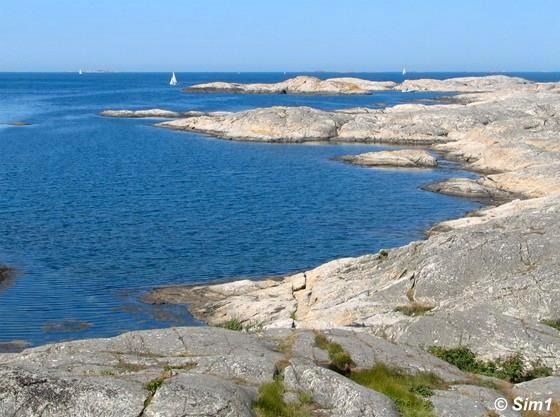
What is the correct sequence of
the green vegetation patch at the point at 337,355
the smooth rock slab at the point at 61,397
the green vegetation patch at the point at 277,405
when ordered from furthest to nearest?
the green vegetation patch at the point at 337,355, the green vegetation patch at the point at 277,405, the smooth rock slab at the point at 61,397

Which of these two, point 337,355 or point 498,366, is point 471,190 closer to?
point 498,366

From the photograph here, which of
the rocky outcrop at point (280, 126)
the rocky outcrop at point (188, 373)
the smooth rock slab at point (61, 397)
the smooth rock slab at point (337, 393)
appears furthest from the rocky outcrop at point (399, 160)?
the smooth rock slab at point (61, 397)

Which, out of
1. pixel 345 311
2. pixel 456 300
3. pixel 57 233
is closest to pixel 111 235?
pixel 57 233

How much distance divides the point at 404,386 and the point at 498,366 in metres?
4.37

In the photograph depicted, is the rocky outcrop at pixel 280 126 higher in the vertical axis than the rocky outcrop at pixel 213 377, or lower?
lower

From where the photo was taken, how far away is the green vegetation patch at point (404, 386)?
584 inches

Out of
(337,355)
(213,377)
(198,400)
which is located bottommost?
(337,355)

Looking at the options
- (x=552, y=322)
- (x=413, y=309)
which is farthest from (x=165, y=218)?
(x=552, y=322)

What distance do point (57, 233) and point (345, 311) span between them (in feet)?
85.9

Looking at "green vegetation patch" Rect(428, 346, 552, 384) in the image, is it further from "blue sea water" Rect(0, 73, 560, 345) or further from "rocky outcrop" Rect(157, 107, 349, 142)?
"rocky outcrop" Rect(157, 107, 349, 142)

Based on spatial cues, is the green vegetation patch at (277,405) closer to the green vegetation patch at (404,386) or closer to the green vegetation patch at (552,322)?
the green vegetation patch at (404,386)

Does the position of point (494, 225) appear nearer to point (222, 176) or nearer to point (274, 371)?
point (274, 371)

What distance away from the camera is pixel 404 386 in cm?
1584

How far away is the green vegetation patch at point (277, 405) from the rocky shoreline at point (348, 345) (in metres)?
0.06
